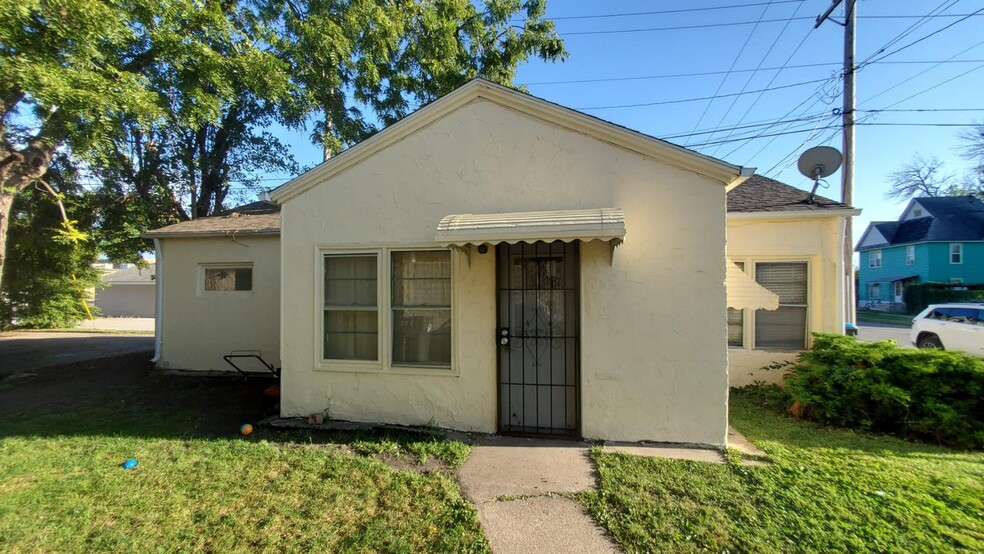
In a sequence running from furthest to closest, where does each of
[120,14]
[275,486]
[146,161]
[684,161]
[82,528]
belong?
[146,161]
[120,14]
[684,161]
[275,486]
[82,528]

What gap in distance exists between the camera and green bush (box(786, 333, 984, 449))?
502 centimetres

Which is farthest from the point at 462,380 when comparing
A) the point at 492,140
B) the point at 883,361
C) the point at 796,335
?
the point at 796,335

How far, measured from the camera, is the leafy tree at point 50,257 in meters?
13.4

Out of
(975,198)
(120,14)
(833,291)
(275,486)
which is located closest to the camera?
(275,486)

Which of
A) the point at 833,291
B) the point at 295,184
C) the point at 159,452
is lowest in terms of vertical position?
the point at 159,452

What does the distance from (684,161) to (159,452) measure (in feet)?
22.5

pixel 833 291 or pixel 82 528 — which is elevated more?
pixel 833 291

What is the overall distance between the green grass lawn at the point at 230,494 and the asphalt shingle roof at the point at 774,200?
254 inches

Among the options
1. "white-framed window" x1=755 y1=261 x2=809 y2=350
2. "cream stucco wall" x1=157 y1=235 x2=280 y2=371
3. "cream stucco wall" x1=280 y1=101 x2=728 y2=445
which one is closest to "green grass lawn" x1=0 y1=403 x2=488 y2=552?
"cream stucco wall" x1=280 y1=101 x2=728 y2=445

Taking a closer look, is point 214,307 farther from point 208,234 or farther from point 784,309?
point 784,309

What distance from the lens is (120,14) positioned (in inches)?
293

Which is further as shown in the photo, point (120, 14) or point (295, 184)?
point (120, 14)

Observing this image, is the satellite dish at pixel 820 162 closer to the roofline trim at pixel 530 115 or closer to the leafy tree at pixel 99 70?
the roofline trim at pixel 530 115

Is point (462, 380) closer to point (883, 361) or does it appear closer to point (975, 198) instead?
point (883, 361)
